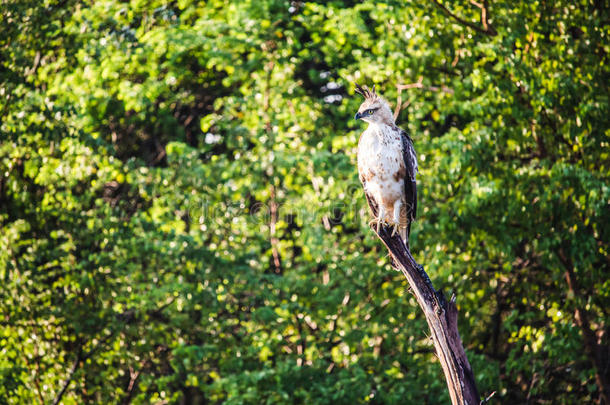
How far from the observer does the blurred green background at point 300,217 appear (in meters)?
7.65

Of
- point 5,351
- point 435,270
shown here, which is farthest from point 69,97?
point 435,270

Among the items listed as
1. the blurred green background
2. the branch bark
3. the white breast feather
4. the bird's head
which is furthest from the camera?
the blurred green background

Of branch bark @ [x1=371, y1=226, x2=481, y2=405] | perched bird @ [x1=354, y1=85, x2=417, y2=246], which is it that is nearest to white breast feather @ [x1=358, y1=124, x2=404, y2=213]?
perched bird @ [x1=354, y1=85, x2=417, y2=246]

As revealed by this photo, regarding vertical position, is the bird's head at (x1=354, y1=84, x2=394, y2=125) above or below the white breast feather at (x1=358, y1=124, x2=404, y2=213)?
above

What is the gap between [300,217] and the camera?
378 inches

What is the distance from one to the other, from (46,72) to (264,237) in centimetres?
365

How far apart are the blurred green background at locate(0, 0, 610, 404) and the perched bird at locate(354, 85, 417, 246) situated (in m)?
1.52

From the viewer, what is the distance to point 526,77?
725 centimetres

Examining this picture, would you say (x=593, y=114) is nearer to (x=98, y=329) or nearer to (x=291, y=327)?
(x=291, y=327)

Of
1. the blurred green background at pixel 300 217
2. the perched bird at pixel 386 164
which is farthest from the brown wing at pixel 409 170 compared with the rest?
the blurred green background at pixel 300 217

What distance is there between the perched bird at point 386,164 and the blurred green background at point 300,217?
152cm

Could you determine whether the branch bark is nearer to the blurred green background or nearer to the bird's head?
the bird's head

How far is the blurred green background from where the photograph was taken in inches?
301

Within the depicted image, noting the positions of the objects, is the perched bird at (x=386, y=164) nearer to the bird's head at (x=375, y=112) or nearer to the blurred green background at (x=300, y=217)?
the bird's head at (x=375, y=112)
